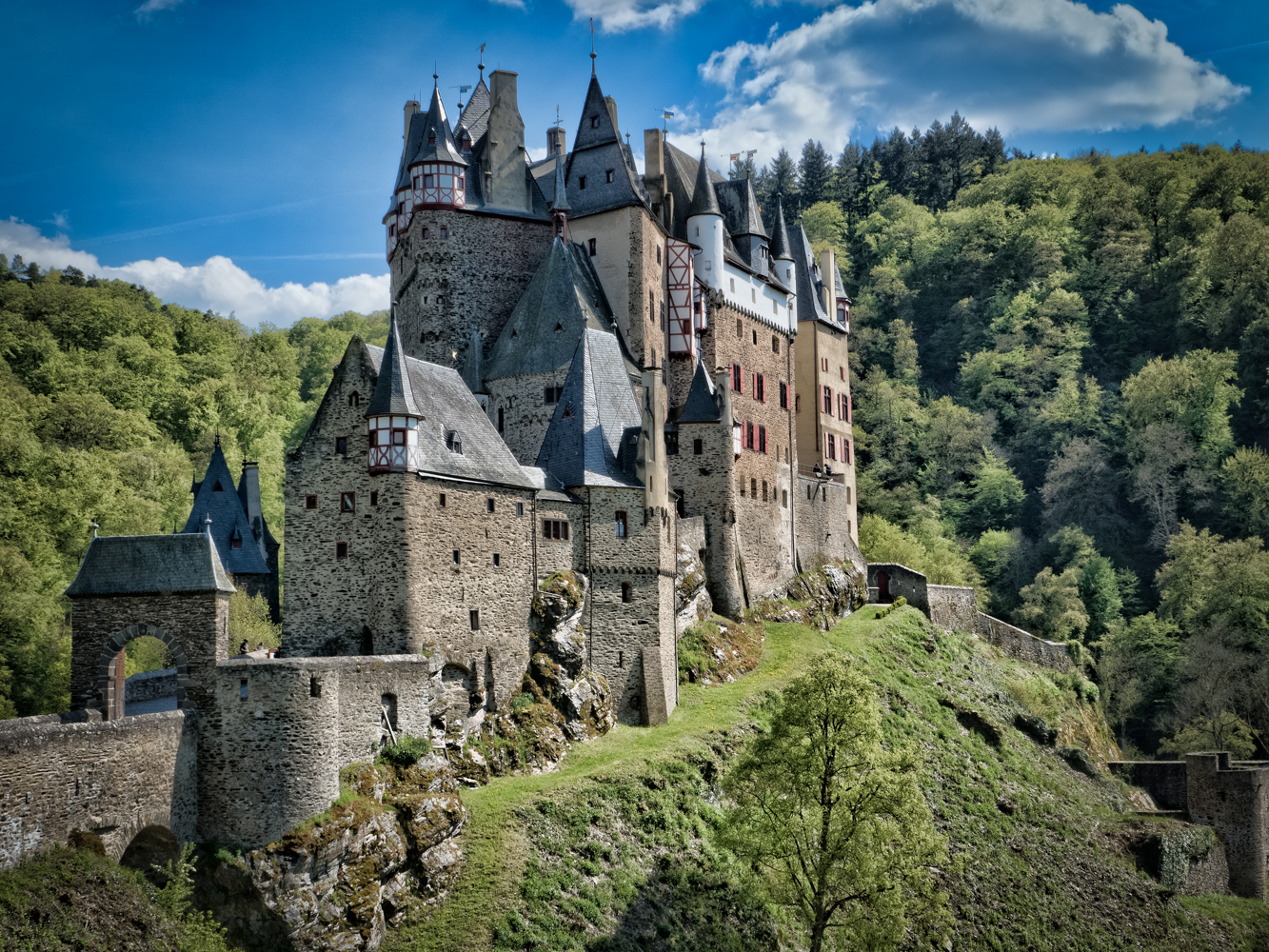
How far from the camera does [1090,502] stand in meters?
85.5

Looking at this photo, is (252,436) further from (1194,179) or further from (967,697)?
(1194,179)

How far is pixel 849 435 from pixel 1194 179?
56.2 metres

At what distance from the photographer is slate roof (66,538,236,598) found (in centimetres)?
2909

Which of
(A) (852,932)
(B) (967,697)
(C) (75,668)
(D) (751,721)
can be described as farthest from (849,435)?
(C) (75,668)

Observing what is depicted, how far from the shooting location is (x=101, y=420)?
60719mm

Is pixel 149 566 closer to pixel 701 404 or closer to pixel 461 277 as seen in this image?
pixel 461 277

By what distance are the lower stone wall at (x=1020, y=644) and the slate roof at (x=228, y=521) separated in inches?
1484

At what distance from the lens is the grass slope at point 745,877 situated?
3091cm

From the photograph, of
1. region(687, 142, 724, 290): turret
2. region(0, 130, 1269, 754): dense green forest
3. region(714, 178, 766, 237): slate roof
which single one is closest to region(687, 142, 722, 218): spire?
region(687, 142, 724, 290): turret

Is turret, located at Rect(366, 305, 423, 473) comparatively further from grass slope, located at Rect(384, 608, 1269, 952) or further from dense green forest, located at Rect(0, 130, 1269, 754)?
dense green forest, located at Rect(0, 130, 1269, 754)

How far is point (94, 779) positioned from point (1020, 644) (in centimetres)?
5237

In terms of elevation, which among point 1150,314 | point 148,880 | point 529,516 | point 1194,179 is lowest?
point 148,880

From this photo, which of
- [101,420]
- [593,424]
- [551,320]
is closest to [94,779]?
[593,424]

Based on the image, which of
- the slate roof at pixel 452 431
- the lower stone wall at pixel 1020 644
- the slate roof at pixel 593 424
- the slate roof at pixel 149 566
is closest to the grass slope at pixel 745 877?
the lower stone wall at pixel 1020 644
